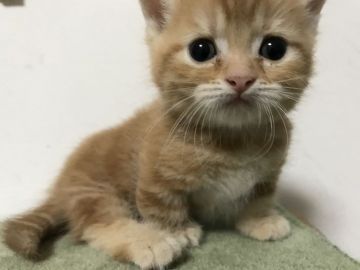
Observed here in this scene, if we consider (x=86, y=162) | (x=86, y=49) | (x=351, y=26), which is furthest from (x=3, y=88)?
(x=351, y=26)

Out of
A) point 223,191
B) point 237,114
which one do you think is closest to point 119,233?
point 223,191

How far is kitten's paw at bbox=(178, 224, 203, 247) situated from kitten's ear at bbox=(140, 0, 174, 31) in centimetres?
44

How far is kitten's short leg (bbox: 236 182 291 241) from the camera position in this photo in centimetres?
119

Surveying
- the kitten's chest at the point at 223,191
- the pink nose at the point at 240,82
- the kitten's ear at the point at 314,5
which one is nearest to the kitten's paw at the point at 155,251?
the kitten's chest at the point at 223,191

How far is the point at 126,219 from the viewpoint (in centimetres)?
118

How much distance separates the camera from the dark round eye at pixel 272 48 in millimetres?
1024

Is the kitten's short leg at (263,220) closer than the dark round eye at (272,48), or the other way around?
the dark round eye at (272,48)

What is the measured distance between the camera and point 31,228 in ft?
3.86

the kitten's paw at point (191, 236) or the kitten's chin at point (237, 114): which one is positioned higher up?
the kitten's chin at point (237, 114)

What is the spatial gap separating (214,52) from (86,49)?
0.67 metres

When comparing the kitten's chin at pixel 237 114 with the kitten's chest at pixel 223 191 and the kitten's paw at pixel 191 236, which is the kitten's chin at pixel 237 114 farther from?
the kitten's paw at pixel 191 236

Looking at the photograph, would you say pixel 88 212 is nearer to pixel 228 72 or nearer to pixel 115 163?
pixel 115 163

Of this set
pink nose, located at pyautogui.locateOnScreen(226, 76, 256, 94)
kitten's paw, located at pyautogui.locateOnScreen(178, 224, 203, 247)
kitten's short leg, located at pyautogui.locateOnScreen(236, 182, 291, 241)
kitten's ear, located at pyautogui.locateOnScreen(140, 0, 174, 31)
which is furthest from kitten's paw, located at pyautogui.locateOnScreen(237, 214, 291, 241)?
kitten's ear, located at pyautogui.locateOnScreen(140, 0, 174, 31)

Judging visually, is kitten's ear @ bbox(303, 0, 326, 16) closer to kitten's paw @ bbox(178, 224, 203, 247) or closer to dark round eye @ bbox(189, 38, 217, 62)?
dark round eye @ bbox(189, 38, 217, 62)
